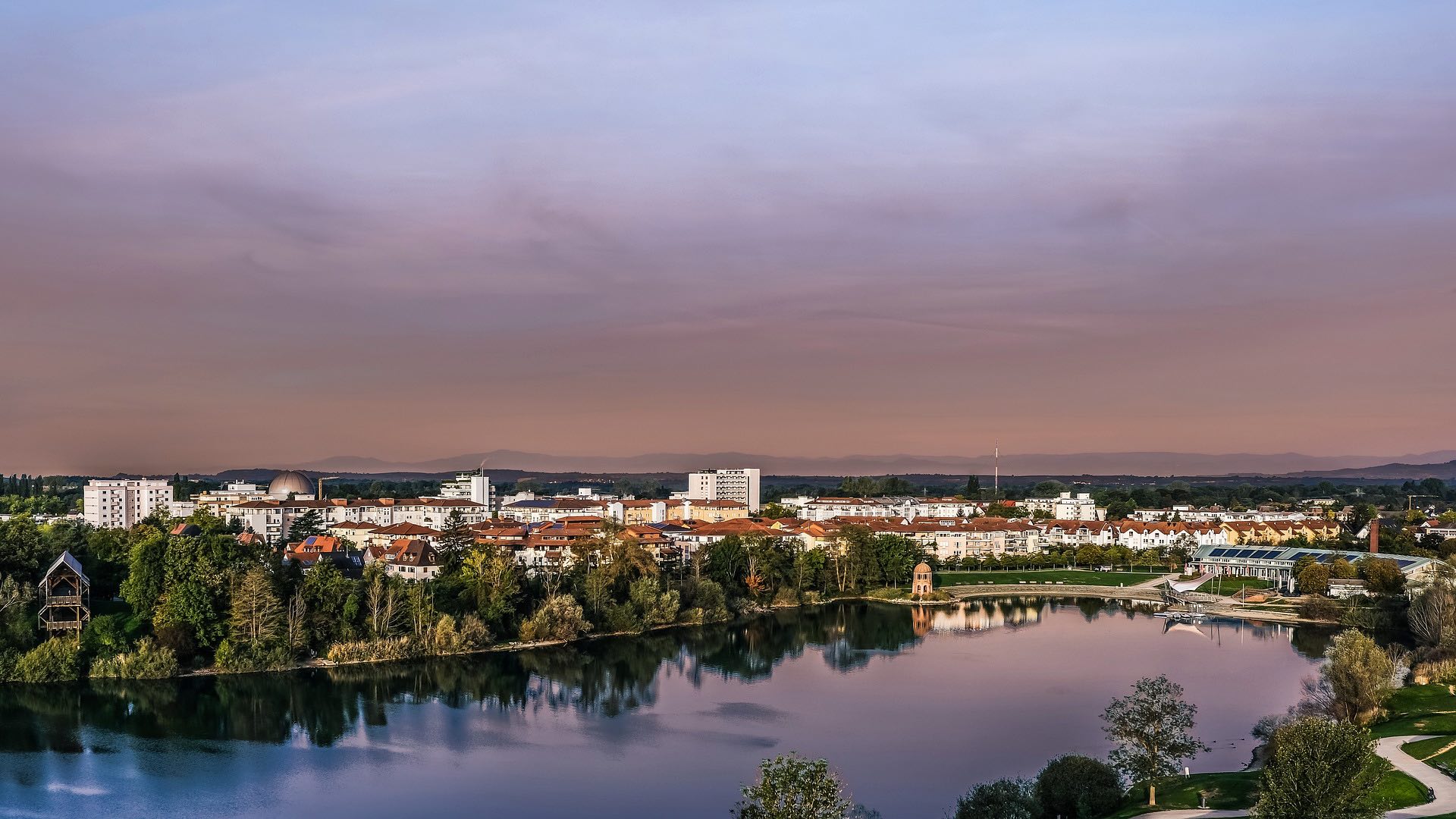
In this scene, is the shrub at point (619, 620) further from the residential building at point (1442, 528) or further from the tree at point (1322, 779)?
the residential building at point (1442, 528)

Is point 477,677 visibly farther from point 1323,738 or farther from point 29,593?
point 1323,738

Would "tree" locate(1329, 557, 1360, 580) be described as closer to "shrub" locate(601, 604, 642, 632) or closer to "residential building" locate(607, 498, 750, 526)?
"shrub" locate(601, 604, 642, 632)

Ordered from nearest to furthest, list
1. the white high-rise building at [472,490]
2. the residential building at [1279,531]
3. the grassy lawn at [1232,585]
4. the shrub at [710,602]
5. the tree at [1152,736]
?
the tree at [1152,736] → the shrub at [710,602] → the grassy lawn at [1232,585] → the residential building at [1279,531] → the white high-rise building at [472,490]

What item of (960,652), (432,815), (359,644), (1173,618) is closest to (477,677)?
(359,644)

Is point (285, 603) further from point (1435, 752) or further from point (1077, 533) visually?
point (1077, 533)

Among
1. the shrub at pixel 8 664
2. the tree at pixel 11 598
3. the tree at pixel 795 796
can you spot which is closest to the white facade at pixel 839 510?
the tree at pixel 11 598

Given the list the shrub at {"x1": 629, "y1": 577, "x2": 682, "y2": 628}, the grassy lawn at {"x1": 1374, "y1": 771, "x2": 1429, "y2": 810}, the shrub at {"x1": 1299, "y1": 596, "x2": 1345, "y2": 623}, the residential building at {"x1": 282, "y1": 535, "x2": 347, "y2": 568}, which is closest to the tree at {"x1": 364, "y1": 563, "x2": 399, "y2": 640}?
the shrub at {"x1": 629, "y1": 577, "x2": 682, "y2": 628}
